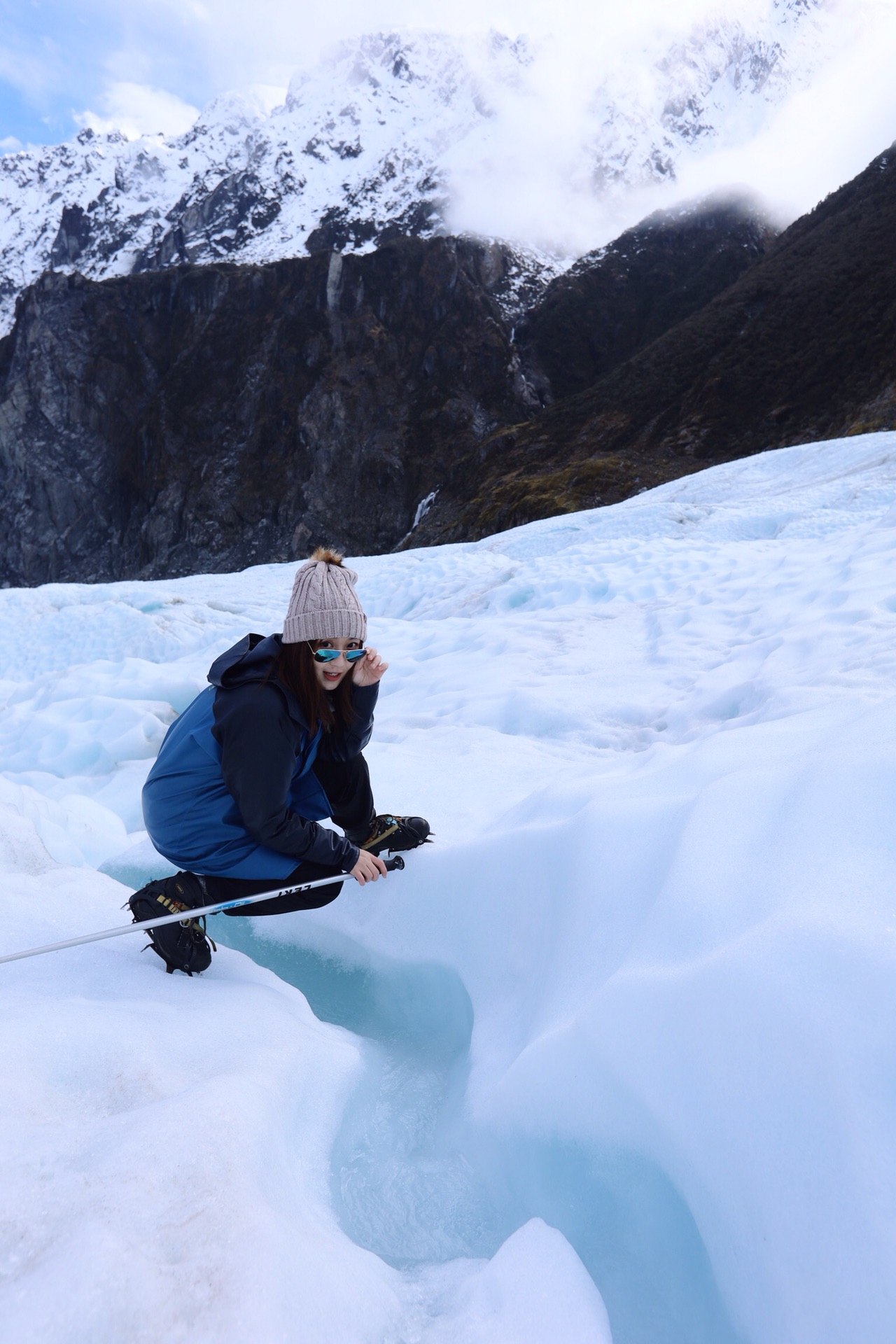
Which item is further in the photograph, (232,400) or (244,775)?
(232,400)

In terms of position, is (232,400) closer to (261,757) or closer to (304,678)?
(304,678)

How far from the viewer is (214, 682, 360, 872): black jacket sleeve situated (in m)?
2.00

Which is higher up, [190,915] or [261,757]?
[261,757]

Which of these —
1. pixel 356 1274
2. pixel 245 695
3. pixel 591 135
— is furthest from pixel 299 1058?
pixel 591 135

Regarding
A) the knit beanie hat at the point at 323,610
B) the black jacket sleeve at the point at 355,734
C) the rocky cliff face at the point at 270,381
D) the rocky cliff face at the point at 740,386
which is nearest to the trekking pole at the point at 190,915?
the black jacket sleeve at the point at 355,734

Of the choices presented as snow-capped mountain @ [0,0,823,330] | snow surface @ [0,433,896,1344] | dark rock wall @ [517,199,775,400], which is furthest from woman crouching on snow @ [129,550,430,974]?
snow-capped mountain @ [0,0,823,330]

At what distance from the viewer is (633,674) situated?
510 centimetres

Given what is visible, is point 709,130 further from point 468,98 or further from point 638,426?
point 638,426

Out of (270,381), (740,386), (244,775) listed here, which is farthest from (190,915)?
(270,381)

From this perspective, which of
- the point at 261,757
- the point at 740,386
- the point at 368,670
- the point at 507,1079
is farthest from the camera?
the point at 740,386

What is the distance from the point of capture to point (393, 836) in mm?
2717

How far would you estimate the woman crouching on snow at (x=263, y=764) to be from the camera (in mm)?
2047

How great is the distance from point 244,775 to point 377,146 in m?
111

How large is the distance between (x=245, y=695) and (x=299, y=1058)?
34.7 inches
